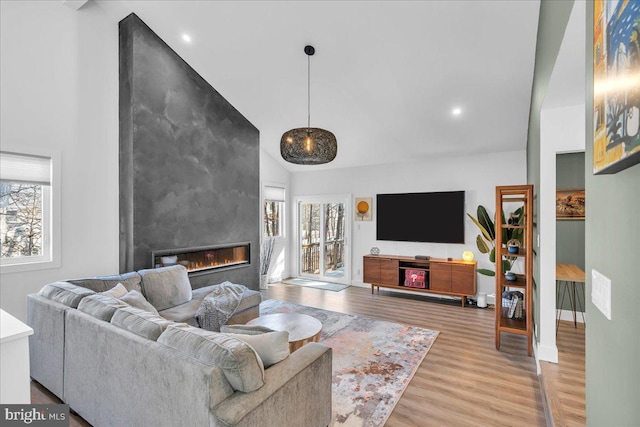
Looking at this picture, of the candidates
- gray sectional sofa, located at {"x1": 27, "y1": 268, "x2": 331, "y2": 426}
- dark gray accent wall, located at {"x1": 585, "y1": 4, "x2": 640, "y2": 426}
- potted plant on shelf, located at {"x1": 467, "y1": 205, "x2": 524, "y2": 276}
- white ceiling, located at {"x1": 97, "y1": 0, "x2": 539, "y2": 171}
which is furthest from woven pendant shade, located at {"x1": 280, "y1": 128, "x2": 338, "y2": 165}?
potted plant on shelf, located at {"x1": 467, "y1": 205, "x2": 524, "y2": 276}

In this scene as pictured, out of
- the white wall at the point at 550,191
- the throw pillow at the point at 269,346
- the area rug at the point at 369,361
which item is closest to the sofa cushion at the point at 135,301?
the throw pillow at the point at 269,346

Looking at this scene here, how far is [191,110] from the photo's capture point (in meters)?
4.91

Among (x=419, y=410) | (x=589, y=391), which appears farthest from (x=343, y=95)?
(x=589, y=391)

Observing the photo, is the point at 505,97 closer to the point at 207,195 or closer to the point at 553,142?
the point at 553,142

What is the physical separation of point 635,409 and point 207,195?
200 inches

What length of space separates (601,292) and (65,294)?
341 cm

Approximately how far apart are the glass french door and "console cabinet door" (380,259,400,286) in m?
0.98

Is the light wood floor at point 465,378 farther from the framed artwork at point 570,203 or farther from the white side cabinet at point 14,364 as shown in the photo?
the framed artwork at point 570,203

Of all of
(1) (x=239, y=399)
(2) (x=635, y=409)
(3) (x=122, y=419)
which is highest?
(2) (x=635, y=409)

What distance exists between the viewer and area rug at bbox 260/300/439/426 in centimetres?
254

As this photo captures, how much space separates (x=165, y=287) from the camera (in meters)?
3.80

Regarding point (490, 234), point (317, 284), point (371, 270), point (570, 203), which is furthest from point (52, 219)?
point (570, 203)

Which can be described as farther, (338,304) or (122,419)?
(338,304)

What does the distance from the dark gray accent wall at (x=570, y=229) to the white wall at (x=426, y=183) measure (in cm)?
88
